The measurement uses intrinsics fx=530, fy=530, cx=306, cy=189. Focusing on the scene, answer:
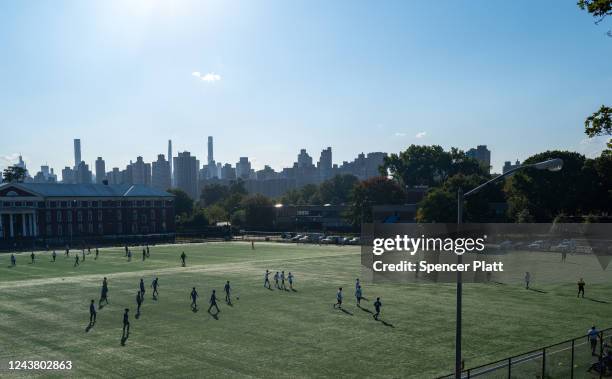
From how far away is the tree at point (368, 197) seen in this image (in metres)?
109

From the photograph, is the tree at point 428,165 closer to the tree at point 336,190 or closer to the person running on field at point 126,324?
the tree at point 336,190

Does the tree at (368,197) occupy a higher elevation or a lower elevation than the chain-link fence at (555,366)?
higher

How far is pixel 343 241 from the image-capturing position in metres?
88.2

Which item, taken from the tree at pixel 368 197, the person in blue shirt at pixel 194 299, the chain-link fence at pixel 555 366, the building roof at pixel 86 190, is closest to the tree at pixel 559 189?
the tree at pixel 368 197

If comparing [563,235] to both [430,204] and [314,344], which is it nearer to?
[430,204]

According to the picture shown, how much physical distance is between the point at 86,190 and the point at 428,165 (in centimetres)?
8475

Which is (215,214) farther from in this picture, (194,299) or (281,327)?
(281,327)

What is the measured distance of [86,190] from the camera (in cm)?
11369

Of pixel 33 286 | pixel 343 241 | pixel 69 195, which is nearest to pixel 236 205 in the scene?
pixel 69 195

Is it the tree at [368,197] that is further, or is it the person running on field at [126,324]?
the tree at [368,197]

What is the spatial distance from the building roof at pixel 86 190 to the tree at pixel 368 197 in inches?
1783

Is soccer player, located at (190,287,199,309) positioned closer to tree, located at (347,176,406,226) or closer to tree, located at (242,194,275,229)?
tree, located at (347,176,406,226)

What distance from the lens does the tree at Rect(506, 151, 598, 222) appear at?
3125 inches

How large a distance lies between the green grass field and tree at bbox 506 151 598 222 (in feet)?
143
